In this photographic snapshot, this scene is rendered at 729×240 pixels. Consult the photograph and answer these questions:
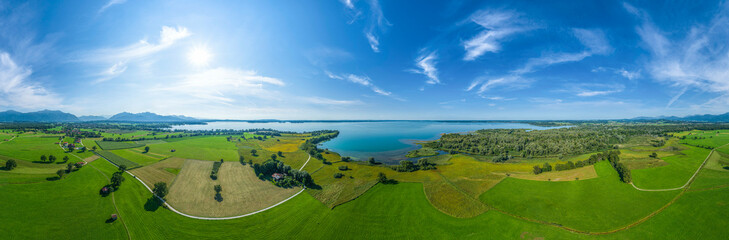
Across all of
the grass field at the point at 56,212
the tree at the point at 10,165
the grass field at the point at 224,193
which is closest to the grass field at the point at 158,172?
the grass field at the point at 224,193

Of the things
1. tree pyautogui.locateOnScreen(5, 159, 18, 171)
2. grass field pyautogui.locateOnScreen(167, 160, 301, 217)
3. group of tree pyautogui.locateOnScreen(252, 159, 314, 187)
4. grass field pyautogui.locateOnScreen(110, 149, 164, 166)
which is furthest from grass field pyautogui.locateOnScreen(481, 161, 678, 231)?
tree pyautogui.locateOnScreen(5, 159, 18, 171)

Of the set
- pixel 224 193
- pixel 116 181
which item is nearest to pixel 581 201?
pixel 224 193

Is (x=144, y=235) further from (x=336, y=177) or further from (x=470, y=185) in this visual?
(x=470, y=185)

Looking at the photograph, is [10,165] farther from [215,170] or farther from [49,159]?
[215,170]

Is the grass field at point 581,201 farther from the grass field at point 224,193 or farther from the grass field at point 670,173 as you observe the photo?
the grass field at point 224,193

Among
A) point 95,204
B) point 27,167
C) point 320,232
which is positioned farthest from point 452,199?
point 27,167

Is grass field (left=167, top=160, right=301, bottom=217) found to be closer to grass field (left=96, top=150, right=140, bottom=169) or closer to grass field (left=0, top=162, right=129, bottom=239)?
grass field (left=0, top=162, right=129, bottom=239)

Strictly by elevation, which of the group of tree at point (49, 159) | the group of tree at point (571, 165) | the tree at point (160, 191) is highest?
the group of tree at point (49, 159)
